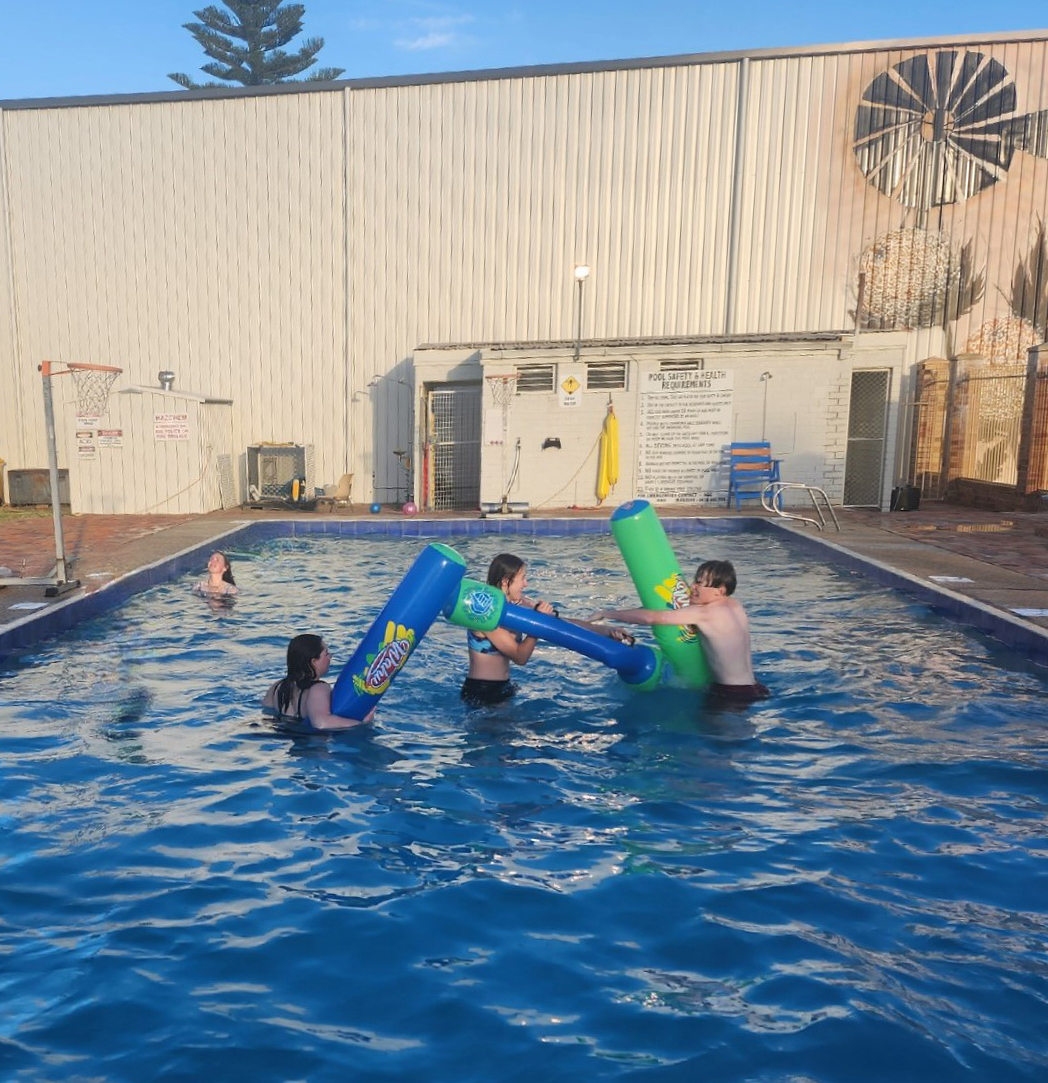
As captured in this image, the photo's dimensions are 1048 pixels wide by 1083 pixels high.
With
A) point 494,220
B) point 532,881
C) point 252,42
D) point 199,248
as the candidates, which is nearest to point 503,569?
point 532,881

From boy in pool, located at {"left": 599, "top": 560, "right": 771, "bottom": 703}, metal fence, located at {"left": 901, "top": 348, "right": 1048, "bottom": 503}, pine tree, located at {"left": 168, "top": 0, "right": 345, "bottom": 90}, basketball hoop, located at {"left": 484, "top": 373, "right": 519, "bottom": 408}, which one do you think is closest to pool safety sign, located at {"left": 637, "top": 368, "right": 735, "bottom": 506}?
basketball hoop, located at {"left": 484, "top": 373, "right": 519, "bottom": 408}

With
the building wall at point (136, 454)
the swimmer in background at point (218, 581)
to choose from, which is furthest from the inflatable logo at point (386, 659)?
the building wall at point (136, 454)

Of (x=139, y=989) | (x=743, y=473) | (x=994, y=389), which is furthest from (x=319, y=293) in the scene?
(x=139, y=989)

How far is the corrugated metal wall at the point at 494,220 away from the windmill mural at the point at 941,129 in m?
0.05

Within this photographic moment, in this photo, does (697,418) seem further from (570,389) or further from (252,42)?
(252,42)

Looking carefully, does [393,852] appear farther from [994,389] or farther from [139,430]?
[994,389]

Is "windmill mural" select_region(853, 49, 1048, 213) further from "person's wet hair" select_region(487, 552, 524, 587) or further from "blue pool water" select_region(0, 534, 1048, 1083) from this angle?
"person's wet hair" select_region(487, 552, 524, 587)

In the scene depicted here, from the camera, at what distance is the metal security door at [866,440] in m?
16.9

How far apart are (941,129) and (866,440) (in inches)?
266

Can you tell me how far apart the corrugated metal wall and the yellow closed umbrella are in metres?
3.30

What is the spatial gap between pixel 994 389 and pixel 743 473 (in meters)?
5.36

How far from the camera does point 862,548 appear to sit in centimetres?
1148

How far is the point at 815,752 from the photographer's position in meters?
5.18

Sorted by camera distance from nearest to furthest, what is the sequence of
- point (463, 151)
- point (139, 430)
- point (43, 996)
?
point (43, 996), point (139, 430), point (463, 151)
